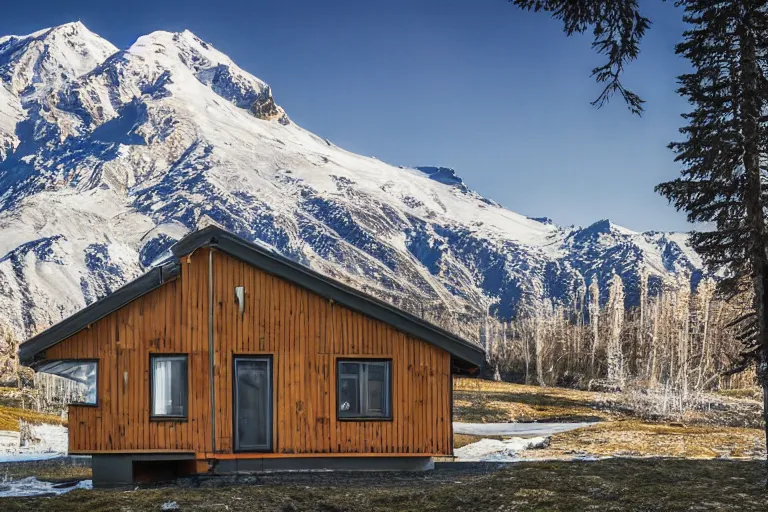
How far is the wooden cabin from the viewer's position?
21.8 metres

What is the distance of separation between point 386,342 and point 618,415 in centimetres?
3133

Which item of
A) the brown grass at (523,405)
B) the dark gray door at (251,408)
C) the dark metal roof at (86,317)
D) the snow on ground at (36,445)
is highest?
the dark metal roof at (86,317)

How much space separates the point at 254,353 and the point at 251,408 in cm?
134

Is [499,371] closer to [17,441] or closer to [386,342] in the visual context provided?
[17,441]

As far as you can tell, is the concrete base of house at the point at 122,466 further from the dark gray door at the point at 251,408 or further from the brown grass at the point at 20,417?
the brown grass at the point at 20,417

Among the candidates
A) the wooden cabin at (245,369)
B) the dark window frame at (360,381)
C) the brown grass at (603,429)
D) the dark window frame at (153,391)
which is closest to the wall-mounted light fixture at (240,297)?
the wooden cabin at (245,369)

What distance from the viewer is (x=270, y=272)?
22.2 m

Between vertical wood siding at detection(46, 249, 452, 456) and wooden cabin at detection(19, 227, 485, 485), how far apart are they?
0.02 meters

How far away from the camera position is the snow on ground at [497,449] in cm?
2955

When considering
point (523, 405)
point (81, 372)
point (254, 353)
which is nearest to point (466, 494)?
point (254, 353)

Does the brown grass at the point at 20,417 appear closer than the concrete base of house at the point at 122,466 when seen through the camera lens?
No

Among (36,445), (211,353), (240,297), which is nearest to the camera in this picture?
(211,353)

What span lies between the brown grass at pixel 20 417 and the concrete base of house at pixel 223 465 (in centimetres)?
2334

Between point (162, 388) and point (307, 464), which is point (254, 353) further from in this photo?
point (307, 464)
